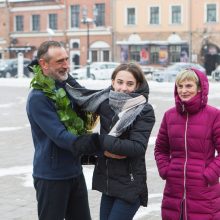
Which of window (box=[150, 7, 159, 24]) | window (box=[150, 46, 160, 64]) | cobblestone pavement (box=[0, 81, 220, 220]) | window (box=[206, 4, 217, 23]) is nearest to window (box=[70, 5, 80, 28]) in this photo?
window (box=[150, 7, 159, 24])

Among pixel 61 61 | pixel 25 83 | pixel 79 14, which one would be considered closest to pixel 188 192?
pixel 61 61

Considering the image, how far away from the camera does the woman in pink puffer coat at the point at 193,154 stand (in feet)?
12.2

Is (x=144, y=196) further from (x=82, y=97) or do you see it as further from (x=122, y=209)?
(x=82, y=97)

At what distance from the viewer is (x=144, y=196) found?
12.2 ft

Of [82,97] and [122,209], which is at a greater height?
[82,97]

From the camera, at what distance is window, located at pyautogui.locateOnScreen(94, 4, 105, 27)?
48.3 metres

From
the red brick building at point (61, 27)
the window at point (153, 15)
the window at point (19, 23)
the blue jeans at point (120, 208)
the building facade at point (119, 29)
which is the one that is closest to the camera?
the blue jeans at point (120, 208)

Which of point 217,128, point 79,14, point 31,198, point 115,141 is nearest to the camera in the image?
point 115,141

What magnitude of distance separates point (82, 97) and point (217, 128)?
917 mm

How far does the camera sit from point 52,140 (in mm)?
3498

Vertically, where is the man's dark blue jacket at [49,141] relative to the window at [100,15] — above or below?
below

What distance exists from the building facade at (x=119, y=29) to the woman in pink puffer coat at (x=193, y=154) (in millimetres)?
40197

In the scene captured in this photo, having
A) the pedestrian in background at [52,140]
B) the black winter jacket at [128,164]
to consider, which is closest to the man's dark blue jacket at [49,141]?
the pedestrian in background at [52,140]

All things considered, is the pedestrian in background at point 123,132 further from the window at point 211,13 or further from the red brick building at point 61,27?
the red brick building at point 61,27
